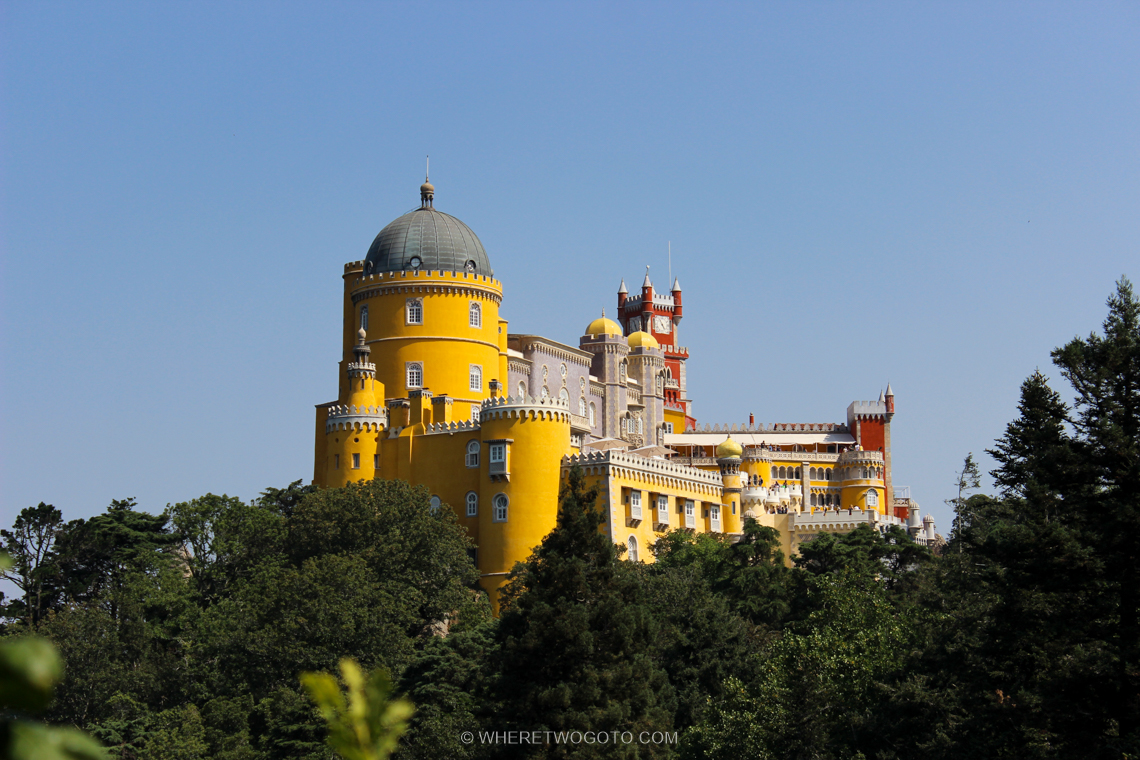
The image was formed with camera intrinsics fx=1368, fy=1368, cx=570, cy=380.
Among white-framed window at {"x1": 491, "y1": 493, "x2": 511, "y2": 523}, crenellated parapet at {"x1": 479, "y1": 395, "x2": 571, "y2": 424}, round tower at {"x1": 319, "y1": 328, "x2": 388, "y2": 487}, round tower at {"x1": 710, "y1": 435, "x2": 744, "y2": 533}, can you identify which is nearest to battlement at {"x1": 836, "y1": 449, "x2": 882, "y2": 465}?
round tower at {"x1": 710, "y1": 435, "x2": 744, "y2": 533}

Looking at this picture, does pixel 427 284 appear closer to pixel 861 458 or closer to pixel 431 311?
pixel 431 311

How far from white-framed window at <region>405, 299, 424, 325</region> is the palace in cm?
8

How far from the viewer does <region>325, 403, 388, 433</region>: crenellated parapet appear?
6969cm

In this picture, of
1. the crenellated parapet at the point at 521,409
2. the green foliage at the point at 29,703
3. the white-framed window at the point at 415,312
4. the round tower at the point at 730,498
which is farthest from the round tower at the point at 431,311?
the green foliage at the point at 29,703

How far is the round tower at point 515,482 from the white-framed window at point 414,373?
7271mm

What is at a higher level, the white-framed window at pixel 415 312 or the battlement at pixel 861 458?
the white-framed window at pixel 415 312

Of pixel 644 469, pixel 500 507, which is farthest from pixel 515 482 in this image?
pixel 644 469

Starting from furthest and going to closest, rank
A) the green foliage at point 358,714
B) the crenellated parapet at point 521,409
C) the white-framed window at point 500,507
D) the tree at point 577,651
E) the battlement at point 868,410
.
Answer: the battlement at point 868,410, the crenellated parapet at point 521,409, the white-framed window at point 500,507, the tree at point 577,651, the green foliage at point 358,714

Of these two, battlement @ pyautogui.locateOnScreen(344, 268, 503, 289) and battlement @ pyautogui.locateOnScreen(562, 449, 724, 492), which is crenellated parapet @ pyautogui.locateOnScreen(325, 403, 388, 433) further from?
battlement @ pyautogui.locateOnScreen(562, 449, 724, 492)

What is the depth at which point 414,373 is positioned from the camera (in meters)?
73.6

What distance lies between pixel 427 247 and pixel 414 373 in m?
7.04

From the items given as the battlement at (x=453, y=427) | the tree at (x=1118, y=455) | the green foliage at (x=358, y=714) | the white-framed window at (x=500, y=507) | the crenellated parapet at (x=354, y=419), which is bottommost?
the green foliage at (x=358, y=714)

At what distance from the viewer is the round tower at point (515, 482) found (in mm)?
64812

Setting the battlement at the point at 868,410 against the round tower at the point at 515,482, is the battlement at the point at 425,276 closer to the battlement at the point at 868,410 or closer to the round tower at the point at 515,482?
the round tower at the point at 515,482
